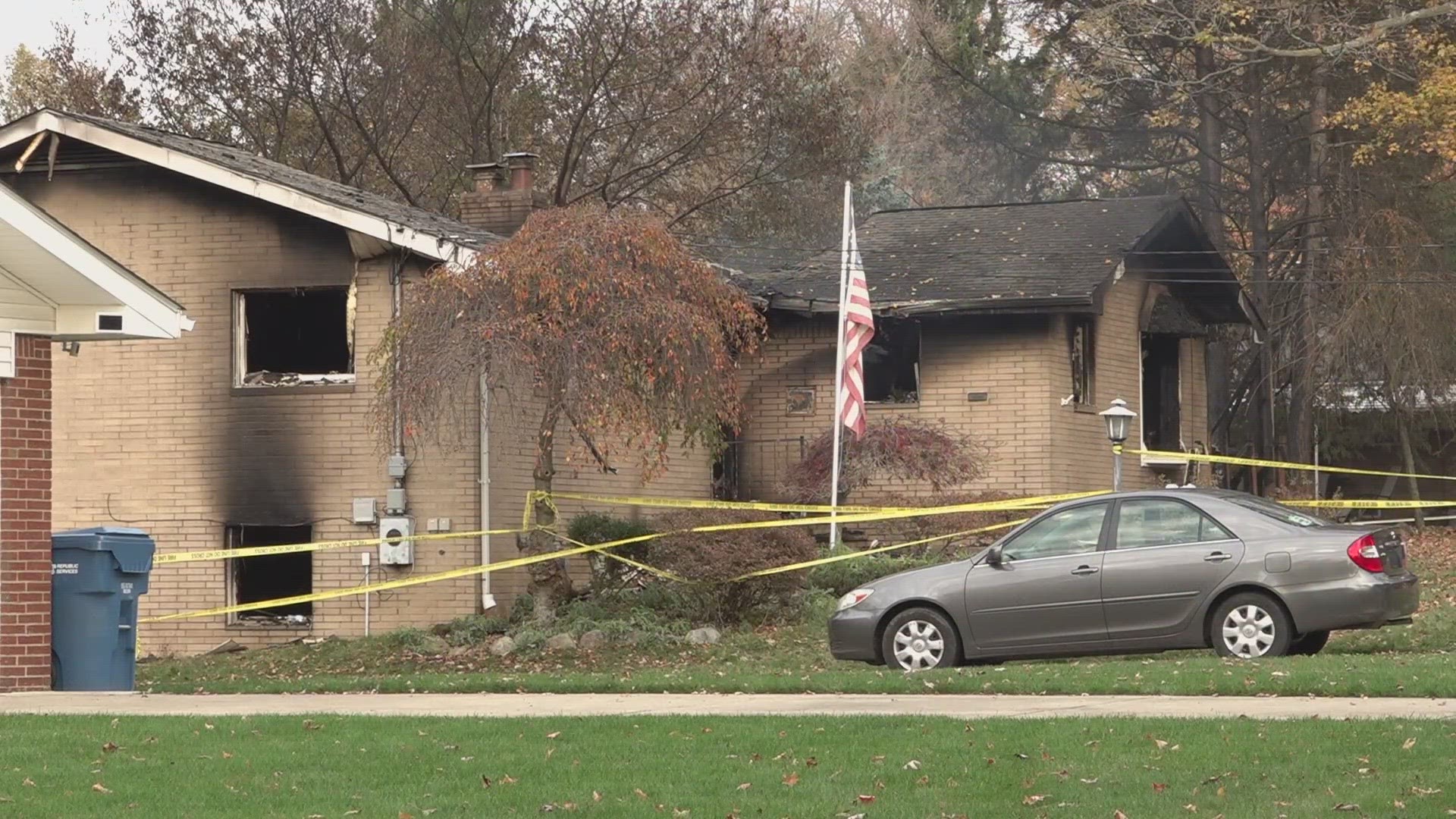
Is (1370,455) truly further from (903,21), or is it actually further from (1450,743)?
(1450,743)

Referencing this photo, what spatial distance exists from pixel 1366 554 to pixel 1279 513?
0.79m

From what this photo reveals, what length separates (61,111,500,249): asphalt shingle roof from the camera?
22.0 meters

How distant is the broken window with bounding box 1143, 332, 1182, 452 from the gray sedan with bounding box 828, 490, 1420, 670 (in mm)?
14548

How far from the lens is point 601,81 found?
126ft

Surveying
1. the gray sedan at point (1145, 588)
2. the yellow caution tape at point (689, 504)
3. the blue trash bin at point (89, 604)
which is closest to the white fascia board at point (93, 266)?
the blue trash bin at point (89, 604)

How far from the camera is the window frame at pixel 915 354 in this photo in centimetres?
2748

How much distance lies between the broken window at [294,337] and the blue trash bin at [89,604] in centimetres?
623

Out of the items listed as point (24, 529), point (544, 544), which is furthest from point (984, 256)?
point (24, 529)

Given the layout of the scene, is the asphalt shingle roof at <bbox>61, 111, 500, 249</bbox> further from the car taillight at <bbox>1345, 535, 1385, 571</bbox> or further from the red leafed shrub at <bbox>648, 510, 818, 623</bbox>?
the car taillight at <bbox>1345, 535, 1385, 571</bbox>

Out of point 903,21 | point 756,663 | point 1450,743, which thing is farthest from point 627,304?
point 903,21

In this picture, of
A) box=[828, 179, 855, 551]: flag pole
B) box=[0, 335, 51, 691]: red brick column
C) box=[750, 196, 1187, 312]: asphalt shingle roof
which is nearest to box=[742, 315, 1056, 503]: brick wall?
box=[750, 196, 1187, 312]: asphalt shingle roof

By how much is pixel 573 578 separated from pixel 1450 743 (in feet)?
47.5

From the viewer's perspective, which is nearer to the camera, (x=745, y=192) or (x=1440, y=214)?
(x=1440, y=214)

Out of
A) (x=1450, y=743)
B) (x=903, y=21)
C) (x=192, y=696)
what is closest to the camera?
(x=1450, y=743)
